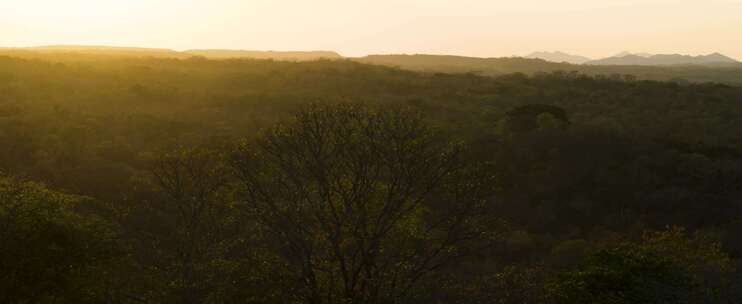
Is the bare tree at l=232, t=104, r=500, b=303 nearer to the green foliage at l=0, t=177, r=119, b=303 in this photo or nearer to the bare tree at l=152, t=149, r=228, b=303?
the bare tree at l=152, t=149, r=228, b=303

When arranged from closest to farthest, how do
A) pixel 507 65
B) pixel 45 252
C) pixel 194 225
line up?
pixel 45 252 → pixel 194 225 → pixel 507 65

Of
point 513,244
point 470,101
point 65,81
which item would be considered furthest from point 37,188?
point 470,101

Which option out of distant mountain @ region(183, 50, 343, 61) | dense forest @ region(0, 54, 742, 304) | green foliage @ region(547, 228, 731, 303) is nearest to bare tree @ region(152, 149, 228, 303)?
dense forest @ region(0, 54, 742, 304)

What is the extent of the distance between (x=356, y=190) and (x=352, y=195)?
0.14 metres

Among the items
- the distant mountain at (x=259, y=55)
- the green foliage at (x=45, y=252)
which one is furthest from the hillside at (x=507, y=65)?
the green foliage at (x=45, y=252)

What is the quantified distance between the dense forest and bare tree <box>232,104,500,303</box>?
0.21ft

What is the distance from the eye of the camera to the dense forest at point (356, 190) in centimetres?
1315

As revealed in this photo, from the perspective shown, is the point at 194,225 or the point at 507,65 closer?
the point at 194,225

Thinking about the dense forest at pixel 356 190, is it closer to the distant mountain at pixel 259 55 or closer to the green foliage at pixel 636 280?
the green foliage at pixel 636 280

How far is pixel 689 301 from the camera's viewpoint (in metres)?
13.6

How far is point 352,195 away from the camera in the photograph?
13320mm

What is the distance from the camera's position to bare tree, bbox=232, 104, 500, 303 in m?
→ 12.9

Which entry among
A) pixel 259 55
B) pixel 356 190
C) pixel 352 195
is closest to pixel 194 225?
pixel 352 195

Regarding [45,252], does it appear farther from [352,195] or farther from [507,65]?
[507,65]
